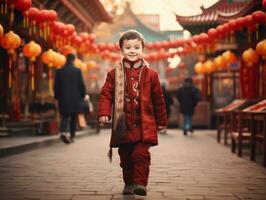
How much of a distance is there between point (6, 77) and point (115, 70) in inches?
396

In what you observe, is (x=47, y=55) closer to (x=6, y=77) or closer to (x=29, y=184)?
(x=6, y=77)

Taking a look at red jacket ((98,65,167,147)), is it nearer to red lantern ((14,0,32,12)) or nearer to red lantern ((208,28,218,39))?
red lantern ((14,0,32,12))

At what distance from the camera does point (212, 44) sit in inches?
526

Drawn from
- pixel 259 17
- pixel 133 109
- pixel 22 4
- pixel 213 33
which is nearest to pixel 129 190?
pixel 133 109

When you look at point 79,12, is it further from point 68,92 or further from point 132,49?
point 132,49

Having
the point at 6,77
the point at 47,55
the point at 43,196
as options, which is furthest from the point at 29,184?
the point at 6,77

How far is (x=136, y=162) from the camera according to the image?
13.9ft

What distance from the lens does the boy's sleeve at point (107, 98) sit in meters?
4.35

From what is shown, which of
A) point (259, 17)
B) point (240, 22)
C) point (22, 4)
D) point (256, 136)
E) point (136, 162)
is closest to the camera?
point (136, 162)

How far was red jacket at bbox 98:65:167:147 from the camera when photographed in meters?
4.27

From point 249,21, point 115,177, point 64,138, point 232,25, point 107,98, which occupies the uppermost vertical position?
point 232,25

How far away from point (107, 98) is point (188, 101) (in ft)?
35.6

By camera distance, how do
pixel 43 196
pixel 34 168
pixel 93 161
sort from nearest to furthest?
pixel 43 196 < pixel 34 168 < pixel 93 161

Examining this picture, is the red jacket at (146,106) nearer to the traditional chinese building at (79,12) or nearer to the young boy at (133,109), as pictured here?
the young boy at (133,109)
